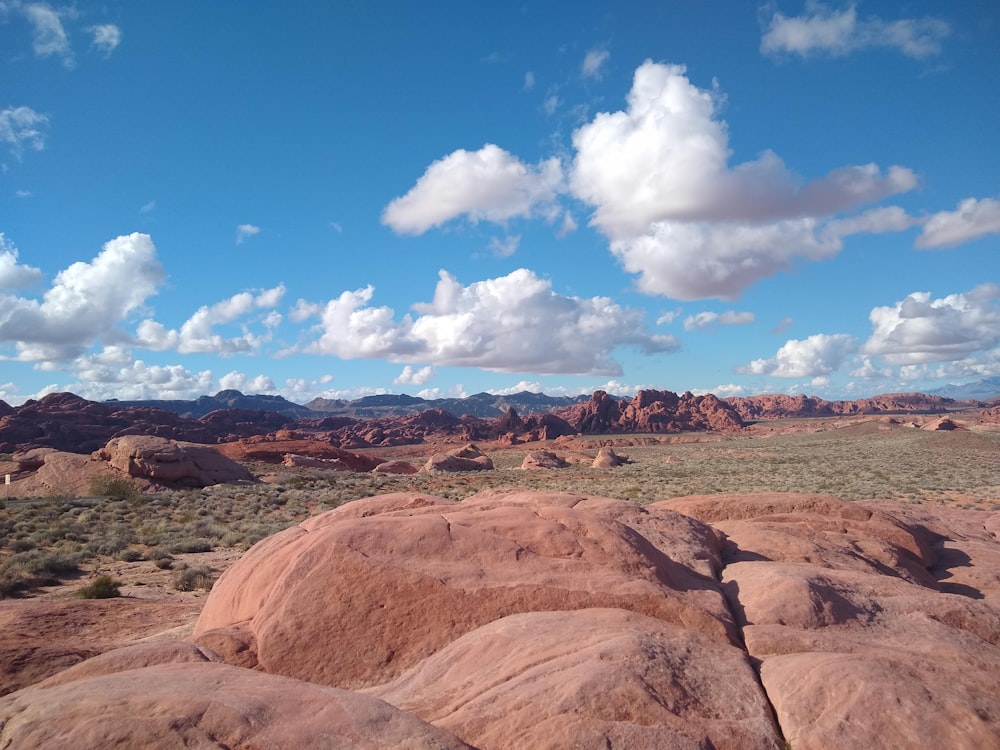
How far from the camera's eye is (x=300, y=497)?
32281 mm

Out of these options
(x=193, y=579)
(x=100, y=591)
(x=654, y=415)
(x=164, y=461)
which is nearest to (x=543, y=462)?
(x=164, y=461)

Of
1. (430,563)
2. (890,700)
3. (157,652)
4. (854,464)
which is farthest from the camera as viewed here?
(854,464)

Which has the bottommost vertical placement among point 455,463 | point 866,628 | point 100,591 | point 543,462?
point 543,462

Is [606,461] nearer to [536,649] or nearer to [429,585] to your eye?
[429,585]

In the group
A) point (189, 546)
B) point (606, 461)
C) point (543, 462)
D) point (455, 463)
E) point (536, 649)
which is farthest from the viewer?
point (543, 462)

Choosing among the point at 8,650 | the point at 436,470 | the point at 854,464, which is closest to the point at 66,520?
the point at 8,650

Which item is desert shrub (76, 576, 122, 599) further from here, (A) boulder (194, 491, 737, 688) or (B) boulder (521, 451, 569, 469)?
(B) boulder (521, 451, 569, 469)

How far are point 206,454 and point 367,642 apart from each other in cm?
3775

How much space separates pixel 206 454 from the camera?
40188 mm

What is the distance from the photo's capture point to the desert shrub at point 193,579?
15684 millimetres

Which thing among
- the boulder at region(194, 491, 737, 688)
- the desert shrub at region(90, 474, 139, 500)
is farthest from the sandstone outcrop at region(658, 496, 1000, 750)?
the desert shrub at region(90, 474, 139, 500)

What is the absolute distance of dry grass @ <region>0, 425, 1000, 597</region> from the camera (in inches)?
757

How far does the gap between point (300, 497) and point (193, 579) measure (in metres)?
16.5

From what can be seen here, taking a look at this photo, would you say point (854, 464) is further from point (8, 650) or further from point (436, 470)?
point (8, 650)
